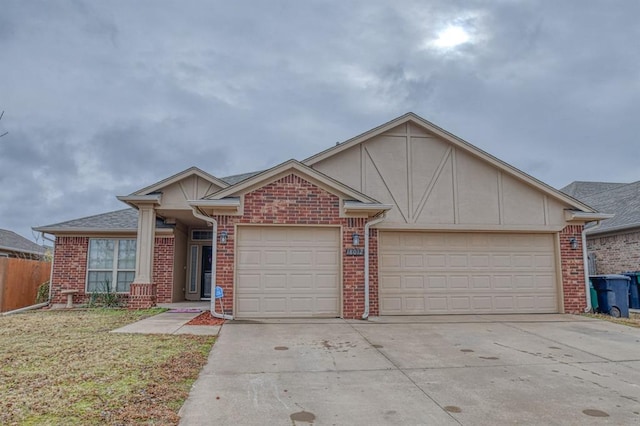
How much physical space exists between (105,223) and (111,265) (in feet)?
4.51

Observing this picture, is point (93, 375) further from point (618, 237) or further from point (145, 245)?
point (618, 237)

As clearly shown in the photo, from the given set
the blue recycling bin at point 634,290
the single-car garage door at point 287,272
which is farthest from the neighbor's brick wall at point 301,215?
the blue recycling bin at point 634,290

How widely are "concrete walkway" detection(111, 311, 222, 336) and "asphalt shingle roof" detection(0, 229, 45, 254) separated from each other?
14.0m

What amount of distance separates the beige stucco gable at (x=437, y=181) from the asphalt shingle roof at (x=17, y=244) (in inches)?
664

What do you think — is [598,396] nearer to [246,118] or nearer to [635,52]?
[635,52]

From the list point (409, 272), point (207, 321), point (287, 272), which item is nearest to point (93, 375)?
point (207, 321)

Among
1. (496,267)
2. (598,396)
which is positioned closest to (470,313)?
(496,267)

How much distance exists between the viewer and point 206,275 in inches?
615

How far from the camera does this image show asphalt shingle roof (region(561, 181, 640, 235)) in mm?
14531

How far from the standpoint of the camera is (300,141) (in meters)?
34.6

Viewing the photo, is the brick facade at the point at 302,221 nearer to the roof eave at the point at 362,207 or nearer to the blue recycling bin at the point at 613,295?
the roof eave at the point at 362,207

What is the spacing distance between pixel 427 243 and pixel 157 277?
8.46 meters

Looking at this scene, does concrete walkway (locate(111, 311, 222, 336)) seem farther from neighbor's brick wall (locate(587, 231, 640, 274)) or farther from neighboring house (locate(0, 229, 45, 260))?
neighboring house (locate(0, 229, 45, 260))

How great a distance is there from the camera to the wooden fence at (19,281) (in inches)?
480
